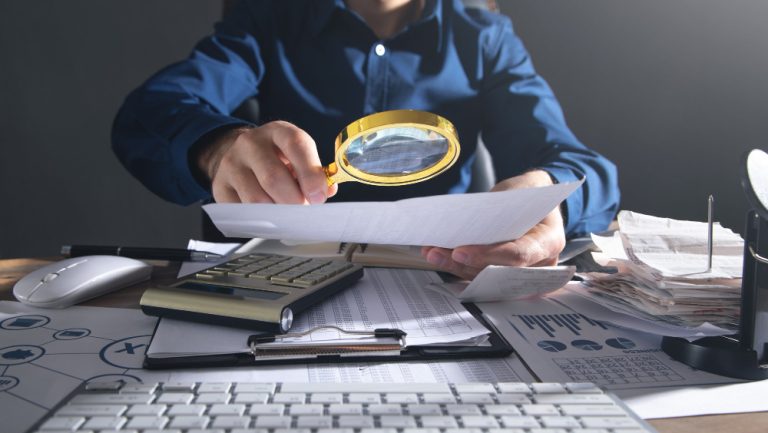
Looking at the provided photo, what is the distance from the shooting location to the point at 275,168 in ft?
2.11

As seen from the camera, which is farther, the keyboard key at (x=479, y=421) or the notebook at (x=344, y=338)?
the notebook at (x=344, y=338)

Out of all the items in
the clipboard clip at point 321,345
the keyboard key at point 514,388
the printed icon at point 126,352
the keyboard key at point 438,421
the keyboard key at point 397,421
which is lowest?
the printed icon at point 126,352

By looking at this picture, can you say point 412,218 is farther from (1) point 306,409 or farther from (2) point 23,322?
(2) point 23,322

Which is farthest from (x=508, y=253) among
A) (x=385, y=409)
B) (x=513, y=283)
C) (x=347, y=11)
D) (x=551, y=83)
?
(x=551, y=83)

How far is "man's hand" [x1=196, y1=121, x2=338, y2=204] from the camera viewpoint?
62 cm

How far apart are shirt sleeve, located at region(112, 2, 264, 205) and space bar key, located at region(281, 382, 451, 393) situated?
1.58 ft

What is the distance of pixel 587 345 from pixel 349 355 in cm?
22

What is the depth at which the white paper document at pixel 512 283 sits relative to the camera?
0.63 metres

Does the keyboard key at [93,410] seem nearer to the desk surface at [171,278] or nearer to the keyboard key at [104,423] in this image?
the keyboard key at [104,423]

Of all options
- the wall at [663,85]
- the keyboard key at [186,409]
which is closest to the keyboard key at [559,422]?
the keyboard key at [186,409]

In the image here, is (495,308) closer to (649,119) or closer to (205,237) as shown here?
(205,237)

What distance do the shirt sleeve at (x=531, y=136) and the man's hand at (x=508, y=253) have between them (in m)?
0.22

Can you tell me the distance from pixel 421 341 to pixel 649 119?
178cm

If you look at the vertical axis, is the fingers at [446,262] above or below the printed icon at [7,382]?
below
